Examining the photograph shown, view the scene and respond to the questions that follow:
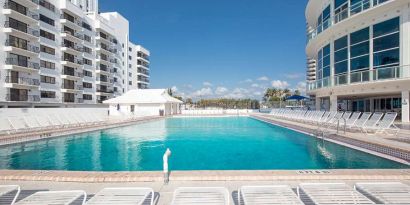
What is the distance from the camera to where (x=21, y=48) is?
3103cm

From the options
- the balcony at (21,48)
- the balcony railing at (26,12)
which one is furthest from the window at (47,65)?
the balcony railing at (26,12)

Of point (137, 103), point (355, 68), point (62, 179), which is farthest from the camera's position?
point (137, 103)

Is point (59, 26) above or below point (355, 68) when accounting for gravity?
above

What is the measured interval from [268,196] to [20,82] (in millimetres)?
35375

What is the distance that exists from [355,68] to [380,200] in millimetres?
18071

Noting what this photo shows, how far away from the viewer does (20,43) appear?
31.2 m

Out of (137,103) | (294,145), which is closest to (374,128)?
(294,145)

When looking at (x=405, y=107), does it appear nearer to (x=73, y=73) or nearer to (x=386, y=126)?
(x=386, y=126)

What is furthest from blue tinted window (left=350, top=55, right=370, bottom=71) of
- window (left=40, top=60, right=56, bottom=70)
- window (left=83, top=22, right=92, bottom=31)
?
window (left=83, top=22, right=92, bottom=31)

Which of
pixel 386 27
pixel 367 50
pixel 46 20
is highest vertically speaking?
pixel 46 20

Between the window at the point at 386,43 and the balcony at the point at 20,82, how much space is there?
3388cm

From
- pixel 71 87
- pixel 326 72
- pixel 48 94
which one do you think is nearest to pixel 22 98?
pixel 48 94

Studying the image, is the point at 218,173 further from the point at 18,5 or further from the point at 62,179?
the point at 18,5

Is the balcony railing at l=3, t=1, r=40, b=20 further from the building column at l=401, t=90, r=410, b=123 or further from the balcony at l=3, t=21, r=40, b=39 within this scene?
the building column at l=401, t=90, r=410, b=123
